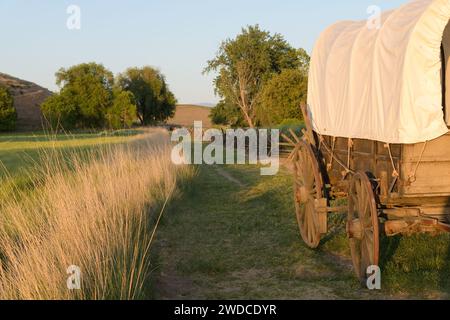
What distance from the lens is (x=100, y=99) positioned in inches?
2943

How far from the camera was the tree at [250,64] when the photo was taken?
182 ft

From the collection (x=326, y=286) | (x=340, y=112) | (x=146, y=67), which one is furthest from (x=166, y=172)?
(x=146, y=67)

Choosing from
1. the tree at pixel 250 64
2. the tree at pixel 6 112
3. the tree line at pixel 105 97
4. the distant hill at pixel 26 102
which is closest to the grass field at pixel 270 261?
the tree at pixel 250 64

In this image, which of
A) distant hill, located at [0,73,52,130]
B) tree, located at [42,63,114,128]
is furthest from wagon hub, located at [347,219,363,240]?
distant hill, located at [0,73,52,130]

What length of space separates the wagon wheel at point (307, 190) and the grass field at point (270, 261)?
0.26 meters

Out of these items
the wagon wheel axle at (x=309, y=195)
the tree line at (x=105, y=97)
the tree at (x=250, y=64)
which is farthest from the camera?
the tree line at (x=105, y=97)

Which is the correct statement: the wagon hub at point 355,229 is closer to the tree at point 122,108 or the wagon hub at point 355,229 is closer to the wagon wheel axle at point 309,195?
the wagon wheel axle at point 309,195

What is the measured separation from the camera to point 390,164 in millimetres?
5586

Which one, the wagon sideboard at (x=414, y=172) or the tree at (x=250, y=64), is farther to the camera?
the tree at (x=250, y=64)

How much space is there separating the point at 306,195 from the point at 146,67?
278ft

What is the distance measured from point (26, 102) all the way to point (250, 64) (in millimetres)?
74515

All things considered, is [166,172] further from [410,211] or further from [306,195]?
[410,211]

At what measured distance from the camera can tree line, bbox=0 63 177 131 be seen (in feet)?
235

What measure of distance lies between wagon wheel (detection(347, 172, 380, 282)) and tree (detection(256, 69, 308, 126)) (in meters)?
34.3
